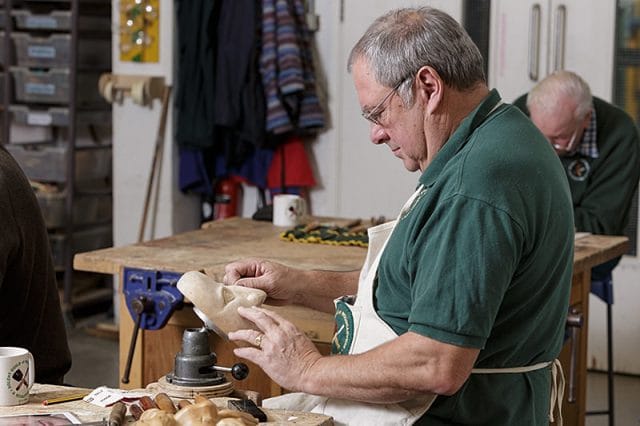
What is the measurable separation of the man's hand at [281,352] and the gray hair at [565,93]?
7.82 feet

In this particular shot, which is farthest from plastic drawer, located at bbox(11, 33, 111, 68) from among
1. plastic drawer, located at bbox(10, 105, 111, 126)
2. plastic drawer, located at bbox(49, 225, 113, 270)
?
plastic drawer, located at bbox(49, 225, 113, 270)

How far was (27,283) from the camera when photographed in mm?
2654

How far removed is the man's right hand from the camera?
2590 mm

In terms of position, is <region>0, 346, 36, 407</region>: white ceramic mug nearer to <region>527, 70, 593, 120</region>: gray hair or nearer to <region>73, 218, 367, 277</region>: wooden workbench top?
<region>73, 218, 367, 277</region>: wooden workbench top

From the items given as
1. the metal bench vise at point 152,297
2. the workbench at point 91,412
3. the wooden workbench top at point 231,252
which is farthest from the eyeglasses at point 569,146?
the workbench at point 91,412

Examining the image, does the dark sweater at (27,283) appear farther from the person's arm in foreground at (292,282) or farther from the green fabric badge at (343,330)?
the green fabric badge at (343,330)

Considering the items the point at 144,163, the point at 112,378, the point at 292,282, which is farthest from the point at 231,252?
the point at 144,163

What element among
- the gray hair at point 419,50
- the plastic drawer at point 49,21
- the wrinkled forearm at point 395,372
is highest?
the plastic drawer at point 49,21

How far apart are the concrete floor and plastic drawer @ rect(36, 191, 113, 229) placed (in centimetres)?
62

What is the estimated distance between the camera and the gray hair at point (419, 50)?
2.10 meters

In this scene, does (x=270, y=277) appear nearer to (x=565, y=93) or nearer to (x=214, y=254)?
(x=214, y=254)

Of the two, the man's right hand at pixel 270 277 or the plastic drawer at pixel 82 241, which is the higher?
the man's right hand at pixel 270 277

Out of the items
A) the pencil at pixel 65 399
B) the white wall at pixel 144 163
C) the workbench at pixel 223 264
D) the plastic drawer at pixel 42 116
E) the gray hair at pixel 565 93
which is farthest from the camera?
the plastic drawer at pixel 42 116

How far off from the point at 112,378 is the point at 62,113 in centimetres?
165
